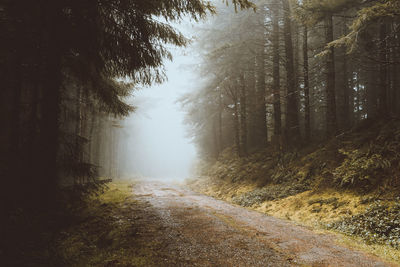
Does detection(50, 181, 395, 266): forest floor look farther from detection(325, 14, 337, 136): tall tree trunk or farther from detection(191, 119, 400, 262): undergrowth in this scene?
detection(325, 14, 337, 136): tall tree trunk

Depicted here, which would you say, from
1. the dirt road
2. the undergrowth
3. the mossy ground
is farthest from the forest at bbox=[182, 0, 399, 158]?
the mossy ground

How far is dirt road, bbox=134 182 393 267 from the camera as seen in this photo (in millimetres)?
3213

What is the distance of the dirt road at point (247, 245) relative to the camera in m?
3.21

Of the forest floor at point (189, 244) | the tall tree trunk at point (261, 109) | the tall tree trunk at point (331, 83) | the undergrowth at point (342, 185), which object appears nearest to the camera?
the forest floor at point (189, 244)

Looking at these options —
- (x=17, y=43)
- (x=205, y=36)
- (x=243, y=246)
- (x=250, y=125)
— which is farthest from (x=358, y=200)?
(x=205, y=36)

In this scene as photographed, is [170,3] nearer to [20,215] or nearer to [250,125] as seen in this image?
[20,215]

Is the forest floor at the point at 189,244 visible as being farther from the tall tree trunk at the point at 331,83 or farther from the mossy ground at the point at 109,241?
the tall tree trunk at the point at 331,83

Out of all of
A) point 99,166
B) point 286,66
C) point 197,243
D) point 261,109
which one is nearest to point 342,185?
point 197,243

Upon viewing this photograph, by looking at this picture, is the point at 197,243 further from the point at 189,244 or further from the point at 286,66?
the point at 286,66

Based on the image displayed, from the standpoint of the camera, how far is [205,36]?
15945 mm

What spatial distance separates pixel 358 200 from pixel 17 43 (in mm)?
9542

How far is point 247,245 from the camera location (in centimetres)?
378

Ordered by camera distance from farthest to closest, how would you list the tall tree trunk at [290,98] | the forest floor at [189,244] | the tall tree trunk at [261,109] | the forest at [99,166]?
1. the tall tree trunk at [261,109]
2. the tall tree trunk at [290,98]
3. the forest at [99,166]
4. the forest floor at [189,244]

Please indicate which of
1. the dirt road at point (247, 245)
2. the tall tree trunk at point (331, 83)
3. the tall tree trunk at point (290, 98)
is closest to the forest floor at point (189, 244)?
the dirt road at point (247, 245)
